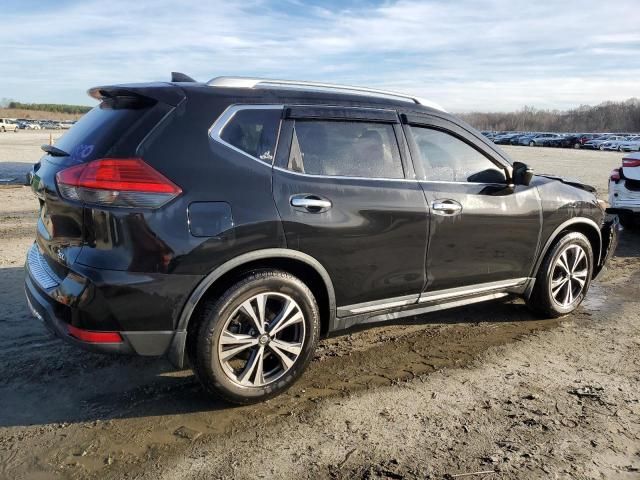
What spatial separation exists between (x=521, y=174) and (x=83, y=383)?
3544 millimetres

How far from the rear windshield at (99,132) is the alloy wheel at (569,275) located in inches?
146

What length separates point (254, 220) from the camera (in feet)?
10.3

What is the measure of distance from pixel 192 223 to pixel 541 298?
330 cm

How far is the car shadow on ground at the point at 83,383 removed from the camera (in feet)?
10.6

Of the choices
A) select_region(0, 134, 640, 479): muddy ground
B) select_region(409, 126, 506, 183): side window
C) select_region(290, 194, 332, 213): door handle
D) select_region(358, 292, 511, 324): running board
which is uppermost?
select_region(409, 126, 506, 183): side window

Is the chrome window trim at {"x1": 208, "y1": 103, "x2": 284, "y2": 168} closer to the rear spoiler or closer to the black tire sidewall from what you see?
the rear spoiler

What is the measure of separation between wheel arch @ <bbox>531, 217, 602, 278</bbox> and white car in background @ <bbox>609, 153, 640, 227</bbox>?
315 cm

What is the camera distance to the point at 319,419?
3.22 meters

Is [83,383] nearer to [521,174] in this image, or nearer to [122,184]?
[122,184]

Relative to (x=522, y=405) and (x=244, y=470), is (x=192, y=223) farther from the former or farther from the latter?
(x=522, y=405)

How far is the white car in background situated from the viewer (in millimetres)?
8141

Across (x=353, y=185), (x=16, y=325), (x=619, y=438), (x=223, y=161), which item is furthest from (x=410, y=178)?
(x=16, y=325)

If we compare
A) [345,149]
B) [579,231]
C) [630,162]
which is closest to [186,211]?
[345,149]

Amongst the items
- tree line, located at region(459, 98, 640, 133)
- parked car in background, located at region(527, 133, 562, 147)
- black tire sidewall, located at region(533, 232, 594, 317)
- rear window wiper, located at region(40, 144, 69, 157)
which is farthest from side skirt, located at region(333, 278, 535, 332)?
tree line, located at region(459, 98, 640, 133)
